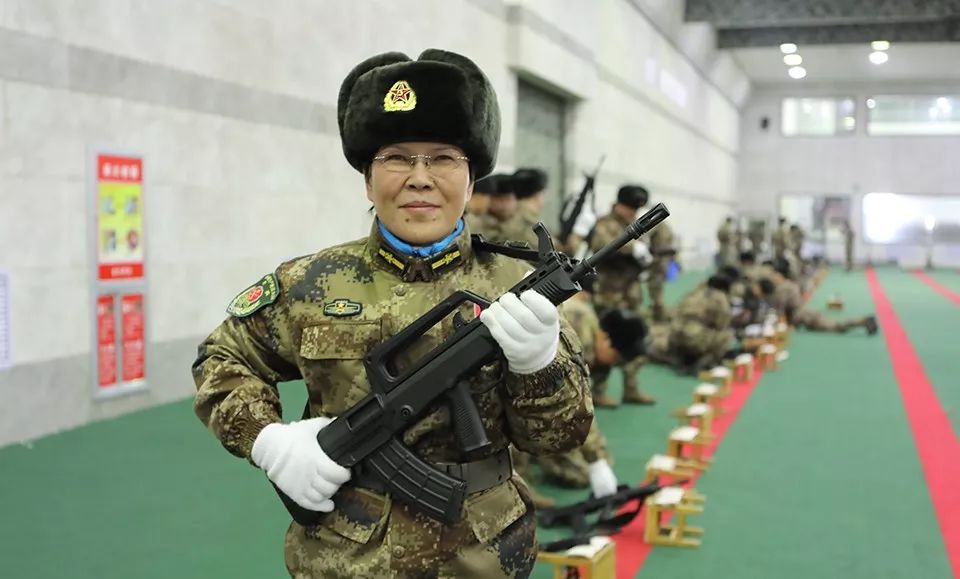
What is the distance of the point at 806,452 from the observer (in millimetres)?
5336

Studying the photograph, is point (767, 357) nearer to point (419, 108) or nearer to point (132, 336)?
point (132, 336)

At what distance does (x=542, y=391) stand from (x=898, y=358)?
335 inches

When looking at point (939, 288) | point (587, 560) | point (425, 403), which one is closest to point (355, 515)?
point (425, 403)

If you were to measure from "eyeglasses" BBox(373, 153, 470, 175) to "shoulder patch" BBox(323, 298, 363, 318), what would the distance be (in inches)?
10.1

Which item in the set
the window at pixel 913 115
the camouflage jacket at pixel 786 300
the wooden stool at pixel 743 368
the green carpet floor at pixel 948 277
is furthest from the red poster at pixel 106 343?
the window at pixel 913 115

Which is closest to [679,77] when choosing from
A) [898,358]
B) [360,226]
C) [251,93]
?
[898,358]

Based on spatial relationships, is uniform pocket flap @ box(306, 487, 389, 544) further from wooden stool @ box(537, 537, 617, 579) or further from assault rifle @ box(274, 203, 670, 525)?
wooden stool @ box(537, 537, 617, 579)

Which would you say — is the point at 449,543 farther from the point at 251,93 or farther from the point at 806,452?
the point at 251,93

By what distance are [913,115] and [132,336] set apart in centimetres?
2815

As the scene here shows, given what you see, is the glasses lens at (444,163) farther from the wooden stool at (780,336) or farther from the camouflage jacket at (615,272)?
the wooden stool at (780,336)

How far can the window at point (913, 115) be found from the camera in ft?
92.2

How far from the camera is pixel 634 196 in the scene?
730 centimetres

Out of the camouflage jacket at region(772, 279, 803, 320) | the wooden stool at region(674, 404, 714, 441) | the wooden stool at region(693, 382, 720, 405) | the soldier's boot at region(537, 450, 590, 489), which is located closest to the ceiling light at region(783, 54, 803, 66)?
the camouflage jacket at region(772, 279, 803, 320)

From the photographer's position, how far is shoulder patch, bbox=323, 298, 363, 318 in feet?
5.54
